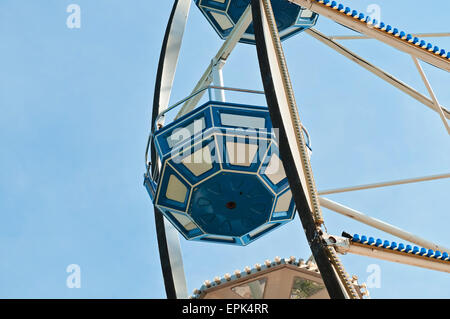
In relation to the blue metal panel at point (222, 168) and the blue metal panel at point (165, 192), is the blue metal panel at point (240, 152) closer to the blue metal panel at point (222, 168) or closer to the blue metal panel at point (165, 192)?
the blue metal panel at point (222, 168)

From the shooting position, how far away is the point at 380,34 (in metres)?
13.2

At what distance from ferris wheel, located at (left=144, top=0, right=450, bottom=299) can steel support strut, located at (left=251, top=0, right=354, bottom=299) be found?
0.6 inches

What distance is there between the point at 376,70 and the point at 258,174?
463cm

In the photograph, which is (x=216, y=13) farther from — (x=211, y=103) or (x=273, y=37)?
(x=273, y=37)

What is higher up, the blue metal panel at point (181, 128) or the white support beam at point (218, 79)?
the white support beam at point (218, 79)

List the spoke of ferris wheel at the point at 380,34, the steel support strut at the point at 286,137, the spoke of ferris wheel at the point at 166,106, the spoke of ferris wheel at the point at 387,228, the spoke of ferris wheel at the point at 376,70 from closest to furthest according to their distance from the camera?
1. the steel support strut at the point at 286,137
2. the spoke of ferris wheel at the point at 387,228
3. the spoke of ferris wheel at the point at 380,34
4. the spoke of ferris wheel at the point at 166,106
5. the spoke of ferris wheel at the point at 376,70

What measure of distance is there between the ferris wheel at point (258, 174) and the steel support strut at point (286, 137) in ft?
0.05

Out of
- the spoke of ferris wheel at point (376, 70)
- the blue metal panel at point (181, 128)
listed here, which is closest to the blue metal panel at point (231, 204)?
the blue metal panel at point (181, 128)

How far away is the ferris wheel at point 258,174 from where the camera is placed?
1048 cm

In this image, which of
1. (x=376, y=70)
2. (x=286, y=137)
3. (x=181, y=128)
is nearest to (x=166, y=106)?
(x=181, y=128)

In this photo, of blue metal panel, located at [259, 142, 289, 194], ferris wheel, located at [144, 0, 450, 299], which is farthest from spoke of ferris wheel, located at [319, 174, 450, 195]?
blue metal panel, located at [259, 142, 289, 194]

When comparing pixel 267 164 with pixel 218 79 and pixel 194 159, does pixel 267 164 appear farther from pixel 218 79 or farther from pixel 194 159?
pixel 218 79
